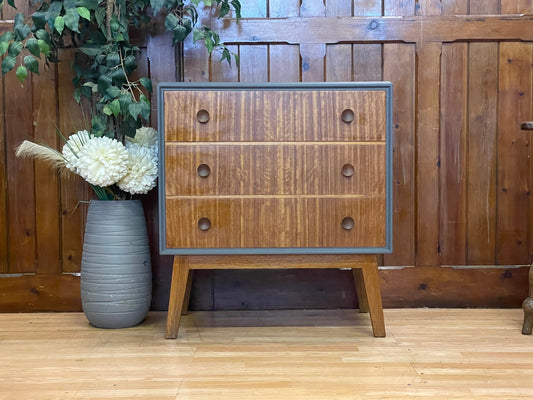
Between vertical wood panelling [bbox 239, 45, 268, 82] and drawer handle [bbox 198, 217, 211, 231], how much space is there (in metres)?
0.63

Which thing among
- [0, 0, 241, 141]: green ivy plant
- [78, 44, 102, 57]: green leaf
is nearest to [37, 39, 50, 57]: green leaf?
[0, 0, 241, 141]: green ivy plant

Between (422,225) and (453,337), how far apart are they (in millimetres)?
481

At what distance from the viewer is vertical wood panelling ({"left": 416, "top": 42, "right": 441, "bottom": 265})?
1.84 meters

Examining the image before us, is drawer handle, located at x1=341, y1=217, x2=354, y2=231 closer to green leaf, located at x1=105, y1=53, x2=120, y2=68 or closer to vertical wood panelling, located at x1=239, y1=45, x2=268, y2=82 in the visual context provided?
vertical wood panelling, located at x1=239, y1=45, x2=268, y2=82

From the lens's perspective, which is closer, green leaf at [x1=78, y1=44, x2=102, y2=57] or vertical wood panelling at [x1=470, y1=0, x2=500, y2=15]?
green leaf at [x1=78, y1=44, x2=102, y2=57]

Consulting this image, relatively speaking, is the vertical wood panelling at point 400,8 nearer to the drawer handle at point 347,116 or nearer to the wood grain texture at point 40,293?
the drawer handle at point 347,116

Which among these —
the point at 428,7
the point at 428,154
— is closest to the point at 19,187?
the point at 428,154

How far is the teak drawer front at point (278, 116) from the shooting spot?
57.4 inches

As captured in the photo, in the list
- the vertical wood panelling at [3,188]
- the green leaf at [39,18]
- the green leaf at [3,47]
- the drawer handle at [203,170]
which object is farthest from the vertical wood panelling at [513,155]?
the vertical wood panelling at [3,188]

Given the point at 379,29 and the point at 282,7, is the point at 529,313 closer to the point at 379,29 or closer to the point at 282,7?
the point at 379,29

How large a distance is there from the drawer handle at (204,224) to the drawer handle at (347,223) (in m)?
0.41

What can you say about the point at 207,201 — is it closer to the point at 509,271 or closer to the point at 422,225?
the point at 422,225

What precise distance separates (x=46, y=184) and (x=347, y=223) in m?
1.15

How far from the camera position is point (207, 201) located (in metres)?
1.47
